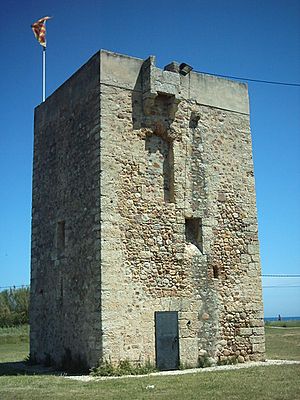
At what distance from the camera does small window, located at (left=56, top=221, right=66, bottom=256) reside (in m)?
13.7

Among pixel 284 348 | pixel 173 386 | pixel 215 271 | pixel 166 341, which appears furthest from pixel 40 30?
pixel 284 348

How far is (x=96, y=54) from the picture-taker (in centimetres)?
1268

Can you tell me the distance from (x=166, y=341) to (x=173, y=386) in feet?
9.23

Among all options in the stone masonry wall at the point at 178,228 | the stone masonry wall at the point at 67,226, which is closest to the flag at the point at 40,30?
the stone masonry wall at the point at 67,226

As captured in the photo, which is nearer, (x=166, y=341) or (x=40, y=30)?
(x=166, y=341)

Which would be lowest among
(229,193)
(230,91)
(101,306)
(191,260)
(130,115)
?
(101,306)

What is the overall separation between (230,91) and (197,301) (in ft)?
19.4

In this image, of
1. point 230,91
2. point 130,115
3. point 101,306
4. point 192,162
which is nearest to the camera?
point 101,306

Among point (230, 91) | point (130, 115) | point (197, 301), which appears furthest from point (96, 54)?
point (197, 301)

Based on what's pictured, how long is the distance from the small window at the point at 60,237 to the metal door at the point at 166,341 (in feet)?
10.8

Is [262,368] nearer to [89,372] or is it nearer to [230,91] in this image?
[89,372]

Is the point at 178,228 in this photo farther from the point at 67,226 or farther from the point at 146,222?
the point at 67,226

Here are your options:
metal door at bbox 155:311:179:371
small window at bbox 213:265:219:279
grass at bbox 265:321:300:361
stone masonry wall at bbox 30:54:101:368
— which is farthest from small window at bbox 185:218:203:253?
grass at bbox 265:321:300:361

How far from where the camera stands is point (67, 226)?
13.4 m
